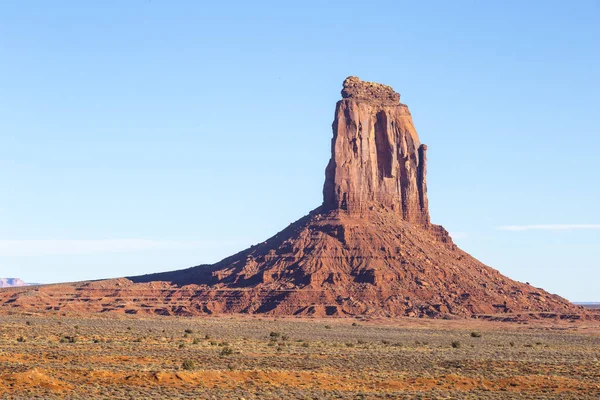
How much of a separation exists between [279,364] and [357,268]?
274ft

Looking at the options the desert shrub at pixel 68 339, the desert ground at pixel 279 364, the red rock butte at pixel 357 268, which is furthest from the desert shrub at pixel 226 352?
the red rock butte at pixel 357 268

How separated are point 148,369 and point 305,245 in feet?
304

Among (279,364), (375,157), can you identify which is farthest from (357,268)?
(279,364)

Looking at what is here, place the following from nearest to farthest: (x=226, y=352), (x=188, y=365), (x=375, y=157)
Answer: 1. (x=188, y=365)
2. (x=226, y=352)
3. (x=375, y=157)

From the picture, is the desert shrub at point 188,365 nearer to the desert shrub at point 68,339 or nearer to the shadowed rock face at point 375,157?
the desert shrub at point 68,339

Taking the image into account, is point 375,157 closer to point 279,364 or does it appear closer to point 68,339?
point 68,339

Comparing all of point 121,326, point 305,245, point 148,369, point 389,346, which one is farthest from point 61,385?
point 305,245

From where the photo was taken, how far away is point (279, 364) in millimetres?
55125

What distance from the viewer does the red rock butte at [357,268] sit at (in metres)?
131

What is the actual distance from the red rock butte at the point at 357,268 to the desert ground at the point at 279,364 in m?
37.7

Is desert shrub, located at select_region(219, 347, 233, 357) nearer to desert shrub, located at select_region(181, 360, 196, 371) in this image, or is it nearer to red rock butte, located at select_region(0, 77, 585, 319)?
desert shrub, located at select_region(181, 360, 196, 371)

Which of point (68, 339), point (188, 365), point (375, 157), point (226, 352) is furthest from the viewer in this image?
point (375, 157)

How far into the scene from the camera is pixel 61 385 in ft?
137

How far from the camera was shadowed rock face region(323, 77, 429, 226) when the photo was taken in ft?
484
